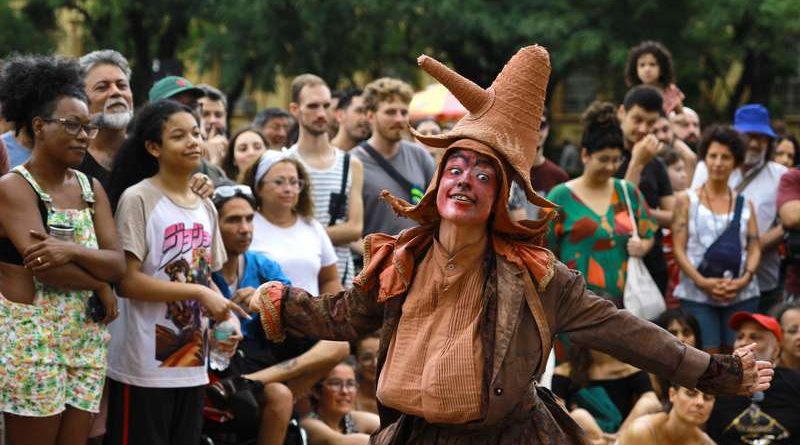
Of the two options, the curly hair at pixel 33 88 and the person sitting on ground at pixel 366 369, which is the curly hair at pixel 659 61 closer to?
the person sitting on ground at pixel 366 369

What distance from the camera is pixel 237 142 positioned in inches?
343

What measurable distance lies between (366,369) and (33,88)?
330 cm

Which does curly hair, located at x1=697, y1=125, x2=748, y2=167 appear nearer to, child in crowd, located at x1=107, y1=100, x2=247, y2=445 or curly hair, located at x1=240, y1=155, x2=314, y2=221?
curly hair, located at x1=240, y1=155, x2=314, y2=221

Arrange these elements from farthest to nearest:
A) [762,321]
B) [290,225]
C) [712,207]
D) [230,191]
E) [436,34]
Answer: [436,34] < [712,207] < [762,321] < [290,225] < [230,191]

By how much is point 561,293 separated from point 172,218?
2.16m

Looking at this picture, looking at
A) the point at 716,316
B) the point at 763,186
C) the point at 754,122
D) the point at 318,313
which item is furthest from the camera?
the point at 754,122

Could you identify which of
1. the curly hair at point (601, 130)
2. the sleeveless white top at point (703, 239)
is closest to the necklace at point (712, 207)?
the sleeveless white top at point (703, 239)

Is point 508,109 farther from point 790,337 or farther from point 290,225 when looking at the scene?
point 790,337

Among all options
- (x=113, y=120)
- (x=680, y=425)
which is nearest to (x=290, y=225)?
(x=113, y=120)

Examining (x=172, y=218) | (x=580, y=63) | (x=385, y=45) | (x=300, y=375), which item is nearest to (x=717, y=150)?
(x=300, y=375)

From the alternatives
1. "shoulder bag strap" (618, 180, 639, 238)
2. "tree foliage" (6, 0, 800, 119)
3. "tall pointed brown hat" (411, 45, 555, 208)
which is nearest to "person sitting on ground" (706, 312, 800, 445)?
"shoulder bag strap" (618, 180, 639, 238)

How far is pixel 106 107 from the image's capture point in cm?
702

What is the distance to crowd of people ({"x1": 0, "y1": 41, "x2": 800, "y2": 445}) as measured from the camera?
19.3 ft

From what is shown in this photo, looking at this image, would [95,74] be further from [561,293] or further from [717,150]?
[717,150]
